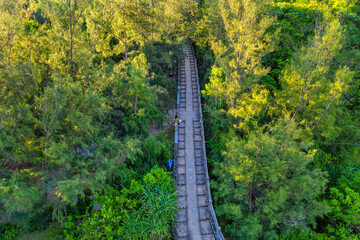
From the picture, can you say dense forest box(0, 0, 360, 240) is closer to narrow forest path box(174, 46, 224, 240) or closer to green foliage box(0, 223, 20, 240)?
green foliage box(0, 223, 20, 240)

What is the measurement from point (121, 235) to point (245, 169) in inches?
405

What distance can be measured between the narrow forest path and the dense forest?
1136 mm

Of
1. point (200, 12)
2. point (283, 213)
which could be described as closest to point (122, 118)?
point (283, 213)

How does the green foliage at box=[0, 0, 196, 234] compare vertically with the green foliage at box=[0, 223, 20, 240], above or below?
above

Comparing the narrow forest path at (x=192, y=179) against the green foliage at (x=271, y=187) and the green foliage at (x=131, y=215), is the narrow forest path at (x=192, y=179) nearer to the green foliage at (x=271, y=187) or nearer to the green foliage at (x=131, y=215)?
the green foliage at (x=131, y=215)

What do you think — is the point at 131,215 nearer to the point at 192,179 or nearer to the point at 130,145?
the point at 130,145

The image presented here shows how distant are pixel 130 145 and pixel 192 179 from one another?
25.1ft

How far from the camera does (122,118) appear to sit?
66.6 ft

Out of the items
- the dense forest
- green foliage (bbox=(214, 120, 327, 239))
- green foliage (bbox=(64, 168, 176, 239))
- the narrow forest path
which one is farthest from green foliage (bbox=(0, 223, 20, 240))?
green foliage (bbox=(214, 120, 327, 239))

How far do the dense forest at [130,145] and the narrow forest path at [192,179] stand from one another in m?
1.14

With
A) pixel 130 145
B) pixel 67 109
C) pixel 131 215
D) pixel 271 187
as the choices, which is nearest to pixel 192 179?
pixel 131 215

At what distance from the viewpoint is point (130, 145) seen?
15.5 metres

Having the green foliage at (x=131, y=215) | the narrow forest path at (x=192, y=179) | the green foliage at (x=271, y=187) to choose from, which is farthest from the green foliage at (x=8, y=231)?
the green foliage at (x=271, y=187)

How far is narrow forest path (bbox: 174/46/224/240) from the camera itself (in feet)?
54.0
